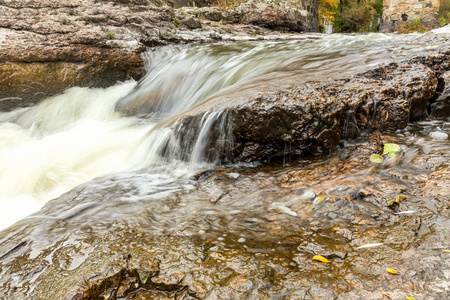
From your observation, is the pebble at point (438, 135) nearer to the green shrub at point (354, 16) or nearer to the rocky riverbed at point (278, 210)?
the rocky riverbed at point (278, 210)

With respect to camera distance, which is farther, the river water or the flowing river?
the river water

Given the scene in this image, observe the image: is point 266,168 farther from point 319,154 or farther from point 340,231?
point 340,231

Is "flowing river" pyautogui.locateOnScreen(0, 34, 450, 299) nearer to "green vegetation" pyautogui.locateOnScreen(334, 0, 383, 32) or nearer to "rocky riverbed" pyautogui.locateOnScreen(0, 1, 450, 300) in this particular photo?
"rocky riverbed" pyautogui.locateOnScreen(0, 1, 450, 300)

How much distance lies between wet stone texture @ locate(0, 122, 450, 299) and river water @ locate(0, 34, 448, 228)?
2.04 ft

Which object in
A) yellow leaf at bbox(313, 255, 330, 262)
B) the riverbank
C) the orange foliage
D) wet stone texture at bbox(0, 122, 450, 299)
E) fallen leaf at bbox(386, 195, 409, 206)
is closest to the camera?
wet stone texture at bbox(0, 122, 450, 299)

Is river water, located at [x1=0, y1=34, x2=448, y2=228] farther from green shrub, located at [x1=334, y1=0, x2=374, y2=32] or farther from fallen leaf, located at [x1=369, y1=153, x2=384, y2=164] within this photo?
green shrub, located at [x1=334, y1=0, x2=374, y2=32]

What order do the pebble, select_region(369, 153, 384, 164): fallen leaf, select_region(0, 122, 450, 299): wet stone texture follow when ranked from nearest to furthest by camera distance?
select_region(0, 122, 450, 299): wet stone texture → select_region(369, 153, 384, 164): fallen leaf → the pebble

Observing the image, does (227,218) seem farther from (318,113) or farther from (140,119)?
(140,119)

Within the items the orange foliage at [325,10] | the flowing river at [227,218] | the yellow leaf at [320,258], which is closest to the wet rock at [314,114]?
the flowing river at [227,218]

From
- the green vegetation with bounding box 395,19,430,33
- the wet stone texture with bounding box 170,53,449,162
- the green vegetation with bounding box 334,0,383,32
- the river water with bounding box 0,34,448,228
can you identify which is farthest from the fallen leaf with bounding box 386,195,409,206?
the green vegetation with bounding box 334,0,383,32

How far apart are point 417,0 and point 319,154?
2193 centimetres

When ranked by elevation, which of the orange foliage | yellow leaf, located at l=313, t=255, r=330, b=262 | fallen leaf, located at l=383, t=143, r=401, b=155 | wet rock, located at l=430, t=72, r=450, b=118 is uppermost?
the orange foliage

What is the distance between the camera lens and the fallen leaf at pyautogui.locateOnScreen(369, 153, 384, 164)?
8.85 ft

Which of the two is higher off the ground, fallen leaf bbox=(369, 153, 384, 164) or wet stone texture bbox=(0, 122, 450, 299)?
fallen leaf bbox=(369, 153, 384, 164)
